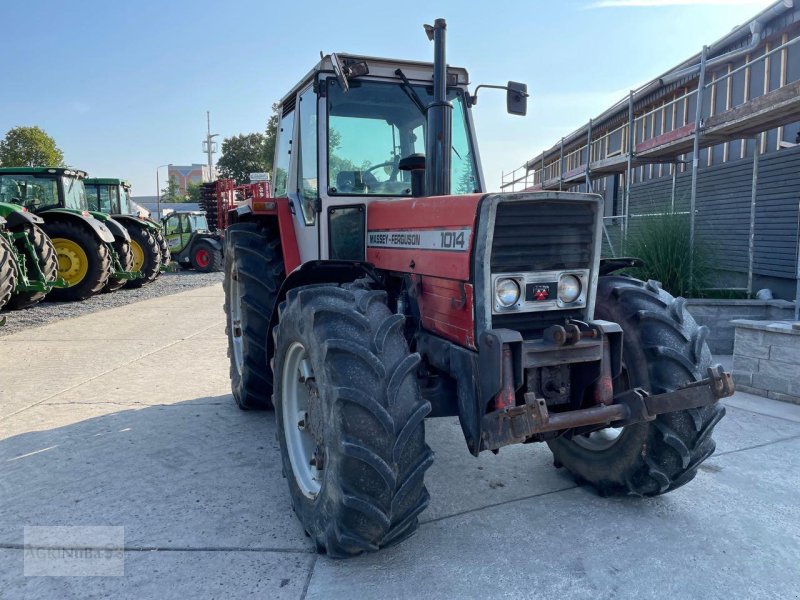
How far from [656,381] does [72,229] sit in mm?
12140

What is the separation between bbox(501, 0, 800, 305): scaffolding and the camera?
784 cm

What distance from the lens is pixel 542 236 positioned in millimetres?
2762

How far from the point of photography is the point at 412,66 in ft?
12.7

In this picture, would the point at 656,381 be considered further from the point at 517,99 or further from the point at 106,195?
the point at 106,195

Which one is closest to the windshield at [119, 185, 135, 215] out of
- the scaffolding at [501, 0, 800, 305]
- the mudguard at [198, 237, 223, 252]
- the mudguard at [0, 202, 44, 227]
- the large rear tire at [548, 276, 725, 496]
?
the mudguard at [198, 237, 223, 252]

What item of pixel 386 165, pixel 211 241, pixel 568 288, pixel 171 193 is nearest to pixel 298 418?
pixel 568 288

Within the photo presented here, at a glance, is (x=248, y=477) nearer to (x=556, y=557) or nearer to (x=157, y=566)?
(x=157, y=566)

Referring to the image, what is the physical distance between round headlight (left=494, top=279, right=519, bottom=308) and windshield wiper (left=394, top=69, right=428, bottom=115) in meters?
1.69

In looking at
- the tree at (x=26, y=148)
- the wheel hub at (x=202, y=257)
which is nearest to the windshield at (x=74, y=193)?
the wheel hub at (x=202, y=257)

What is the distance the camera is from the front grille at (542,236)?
267 cm

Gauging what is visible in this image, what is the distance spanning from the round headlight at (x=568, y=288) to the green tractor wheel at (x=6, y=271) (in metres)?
8.52

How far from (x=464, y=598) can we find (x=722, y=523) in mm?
1512

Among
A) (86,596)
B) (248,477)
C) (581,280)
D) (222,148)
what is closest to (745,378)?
(581,280)

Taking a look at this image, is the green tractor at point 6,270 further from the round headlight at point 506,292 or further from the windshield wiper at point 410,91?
the round headlight at point 506,292
